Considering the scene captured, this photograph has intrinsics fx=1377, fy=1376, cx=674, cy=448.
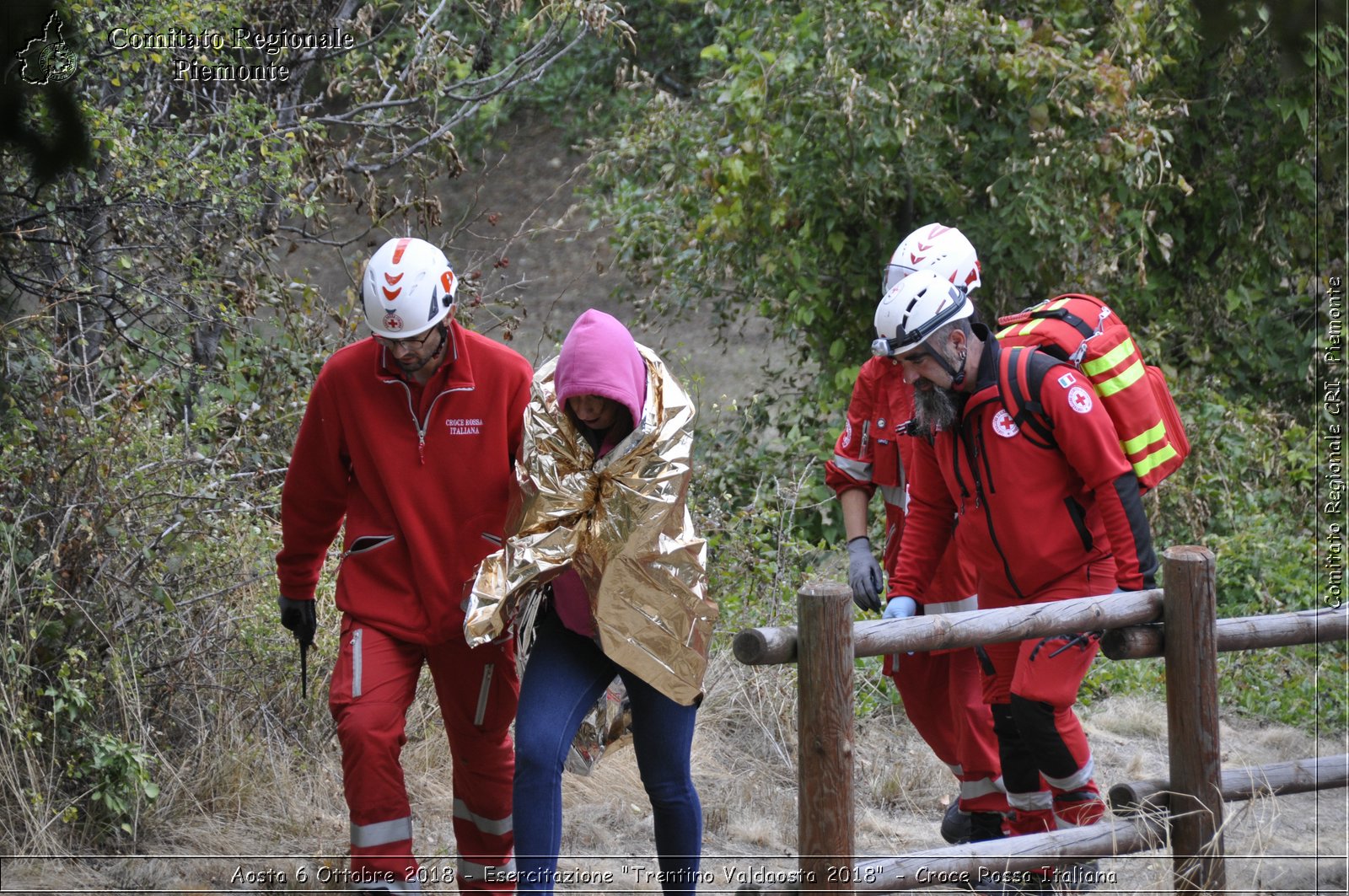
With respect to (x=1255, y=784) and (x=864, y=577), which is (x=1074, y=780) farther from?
(x=864, y=577)

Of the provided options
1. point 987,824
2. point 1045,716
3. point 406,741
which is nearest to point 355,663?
point 406,741

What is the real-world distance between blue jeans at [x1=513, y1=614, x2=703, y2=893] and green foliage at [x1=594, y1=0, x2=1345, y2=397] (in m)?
5.45

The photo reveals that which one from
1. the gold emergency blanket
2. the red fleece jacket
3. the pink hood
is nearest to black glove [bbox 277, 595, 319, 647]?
the red fleece jacket

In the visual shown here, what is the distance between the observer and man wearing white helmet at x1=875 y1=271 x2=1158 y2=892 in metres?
3.90

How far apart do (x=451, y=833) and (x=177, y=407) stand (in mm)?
2601

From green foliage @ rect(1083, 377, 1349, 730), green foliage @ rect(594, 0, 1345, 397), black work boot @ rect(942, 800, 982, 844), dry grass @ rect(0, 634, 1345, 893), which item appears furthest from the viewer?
green foliage @ rect(594, 0, 1345, 397)

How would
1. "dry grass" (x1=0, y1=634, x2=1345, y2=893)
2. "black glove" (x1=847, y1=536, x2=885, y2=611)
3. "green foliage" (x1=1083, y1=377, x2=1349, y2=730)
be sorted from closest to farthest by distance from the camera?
1. "dry grass" (x1=0, y1=634, x2=1345, y2=893)
2. "black glove" (x1=847, y1=536, x2=885, y2=611)
3. "green foliage" (x1=1083, y1=377, x2=1349, y2=730)

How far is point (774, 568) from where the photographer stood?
7.08 metres

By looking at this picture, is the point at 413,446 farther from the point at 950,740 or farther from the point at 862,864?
the point at 950,740

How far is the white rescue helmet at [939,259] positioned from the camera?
4578 mm

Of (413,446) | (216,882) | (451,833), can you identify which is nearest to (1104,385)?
(413,446)

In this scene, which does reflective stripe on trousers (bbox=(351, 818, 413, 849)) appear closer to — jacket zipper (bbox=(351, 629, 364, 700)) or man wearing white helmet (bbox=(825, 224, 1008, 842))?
jacket zipper (bbox=(351, 629, 364, 700))

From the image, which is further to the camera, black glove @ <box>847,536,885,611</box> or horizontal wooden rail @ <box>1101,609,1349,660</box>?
black glove @ <box>847,536,885,611</box>

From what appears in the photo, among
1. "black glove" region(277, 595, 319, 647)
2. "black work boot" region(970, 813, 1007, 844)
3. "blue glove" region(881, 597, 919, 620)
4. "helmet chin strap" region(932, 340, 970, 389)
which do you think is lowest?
"black work boot" region(970, 813, 1007, 844)
